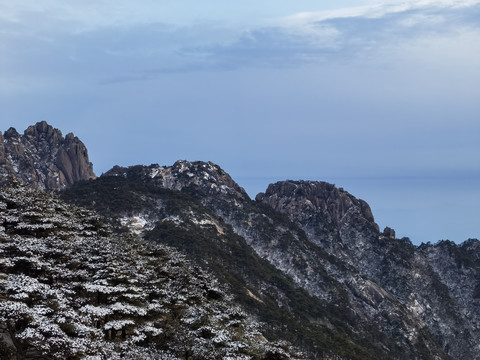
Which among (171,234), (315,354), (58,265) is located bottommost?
(315,354)

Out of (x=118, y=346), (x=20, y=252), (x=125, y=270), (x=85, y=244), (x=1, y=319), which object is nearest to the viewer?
(x=1, y=319)

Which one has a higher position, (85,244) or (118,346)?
(85,244)

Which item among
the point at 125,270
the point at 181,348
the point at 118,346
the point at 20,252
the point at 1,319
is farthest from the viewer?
the point at 125,270

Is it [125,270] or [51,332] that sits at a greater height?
[125,270]

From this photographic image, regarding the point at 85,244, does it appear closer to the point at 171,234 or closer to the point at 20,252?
the point at 20,252

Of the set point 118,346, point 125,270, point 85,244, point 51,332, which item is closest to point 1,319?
point 51,332

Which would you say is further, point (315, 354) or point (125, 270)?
point (315, 354)

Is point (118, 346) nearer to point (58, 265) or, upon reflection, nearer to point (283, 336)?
point (58, 265)

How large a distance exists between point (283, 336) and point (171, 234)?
58.3m

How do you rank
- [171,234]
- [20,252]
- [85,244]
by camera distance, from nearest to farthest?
[20,252] → [85,244] → [171,234]

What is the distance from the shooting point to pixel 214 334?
49969 mm

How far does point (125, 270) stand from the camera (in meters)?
55.5

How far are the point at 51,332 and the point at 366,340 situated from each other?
156370mm

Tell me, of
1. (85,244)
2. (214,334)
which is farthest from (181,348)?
(85,244)
